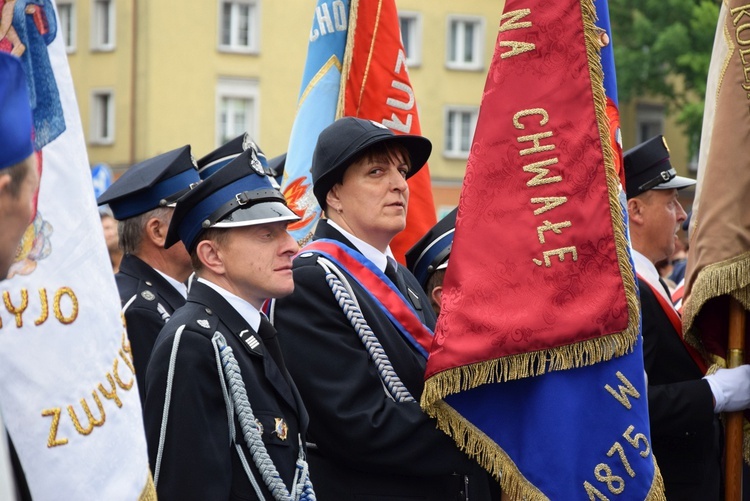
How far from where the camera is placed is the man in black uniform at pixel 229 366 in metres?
3.62

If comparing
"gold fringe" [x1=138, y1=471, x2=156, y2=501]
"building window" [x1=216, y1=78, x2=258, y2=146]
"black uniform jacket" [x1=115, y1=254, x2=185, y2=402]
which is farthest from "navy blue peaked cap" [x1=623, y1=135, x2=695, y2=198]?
"building window" [x1=216, y1=78, x2=258, y2=146]

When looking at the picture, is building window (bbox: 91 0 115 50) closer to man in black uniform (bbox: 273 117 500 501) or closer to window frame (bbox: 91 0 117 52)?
window frame (bbox: 91 0 117 52)

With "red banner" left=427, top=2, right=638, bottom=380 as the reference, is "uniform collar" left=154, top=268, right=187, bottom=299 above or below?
below

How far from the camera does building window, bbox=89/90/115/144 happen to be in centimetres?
3553

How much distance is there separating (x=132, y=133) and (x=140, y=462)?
3266 cm

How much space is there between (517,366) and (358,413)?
0.57 metres

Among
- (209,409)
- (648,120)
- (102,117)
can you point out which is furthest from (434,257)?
(648,120)

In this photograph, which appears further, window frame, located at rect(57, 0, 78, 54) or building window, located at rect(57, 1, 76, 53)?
building window, located at rect(57, 1, 76, 53)

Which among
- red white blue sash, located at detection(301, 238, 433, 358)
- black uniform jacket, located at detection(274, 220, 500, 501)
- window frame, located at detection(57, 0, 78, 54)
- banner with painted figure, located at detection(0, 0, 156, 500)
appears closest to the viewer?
banner with painted figure, located at detection(0, 0, 156, 500)

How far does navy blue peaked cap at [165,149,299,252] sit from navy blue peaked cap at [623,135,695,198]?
93.0 inches

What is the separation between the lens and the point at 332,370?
167 inches

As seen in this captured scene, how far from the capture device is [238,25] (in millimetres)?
35688

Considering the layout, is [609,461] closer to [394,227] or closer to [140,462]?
[394,227]

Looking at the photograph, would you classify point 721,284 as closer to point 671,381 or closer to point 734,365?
point 734,365
